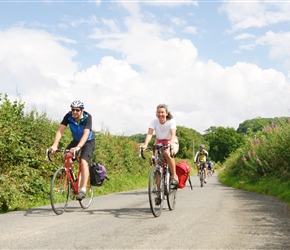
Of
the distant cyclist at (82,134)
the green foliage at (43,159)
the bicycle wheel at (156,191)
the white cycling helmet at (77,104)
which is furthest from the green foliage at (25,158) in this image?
the bicycle wheel at (156,191)

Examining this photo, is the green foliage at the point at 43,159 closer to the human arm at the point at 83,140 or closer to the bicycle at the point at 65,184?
the bicycle at the point at 65,184

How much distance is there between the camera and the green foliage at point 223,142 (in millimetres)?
115750

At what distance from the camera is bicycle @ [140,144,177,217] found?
7.62 metres

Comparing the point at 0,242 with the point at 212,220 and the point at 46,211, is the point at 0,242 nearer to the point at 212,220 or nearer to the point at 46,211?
the point at 46,211

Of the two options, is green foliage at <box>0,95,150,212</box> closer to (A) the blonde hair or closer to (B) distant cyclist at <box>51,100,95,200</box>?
(B) distant cyclist at <box>51,100,95,200</box>

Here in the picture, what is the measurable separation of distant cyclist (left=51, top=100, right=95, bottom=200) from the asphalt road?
817 mm

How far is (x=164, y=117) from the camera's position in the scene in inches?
340

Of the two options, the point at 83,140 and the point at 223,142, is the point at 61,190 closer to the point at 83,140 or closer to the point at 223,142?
the point at 83,140

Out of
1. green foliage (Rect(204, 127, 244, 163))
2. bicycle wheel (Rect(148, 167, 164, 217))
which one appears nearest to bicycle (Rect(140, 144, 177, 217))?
bicycle wheel (Rect(148, 167, 164, 217))

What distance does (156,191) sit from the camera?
7.86m

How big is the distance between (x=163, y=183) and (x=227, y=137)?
112 meters

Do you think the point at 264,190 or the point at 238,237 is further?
the point at 264,190

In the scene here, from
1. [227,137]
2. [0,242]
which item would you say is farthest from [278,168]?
[227,137]

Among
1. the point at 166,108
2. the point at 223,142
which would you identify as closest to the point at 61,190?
the point at 166,108
